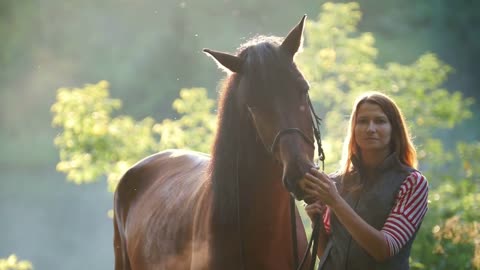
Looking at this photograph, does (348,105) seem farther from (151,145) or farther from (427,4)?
(427,4)

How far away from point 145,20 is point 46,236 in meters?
5.36

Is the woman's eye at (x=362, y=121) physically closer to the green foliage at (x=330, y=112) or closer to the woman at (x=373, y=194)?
the woman at (x=373, y=194)

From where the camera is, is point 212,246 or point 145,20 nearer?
point 212,246

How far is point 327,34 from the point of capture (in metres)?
7.71

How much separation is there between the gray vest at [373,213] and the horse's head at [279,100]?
29cm

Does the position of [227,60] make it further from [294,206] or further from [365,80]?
[365,80]

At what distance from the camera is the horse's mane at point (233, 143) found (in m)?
2.75

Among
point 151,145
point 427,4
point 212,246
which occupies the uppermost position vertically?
point 427,4

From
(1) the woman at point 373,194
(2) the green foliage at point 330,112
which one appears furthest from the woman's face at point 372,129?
(2) the green foliage at point 330,112

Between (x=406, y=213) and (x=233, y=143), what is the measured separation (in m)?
0.76

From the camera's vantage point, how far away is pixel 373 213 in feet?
8.59

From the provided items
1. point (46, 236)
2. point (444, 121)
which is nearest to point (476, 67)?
point (444, 121)

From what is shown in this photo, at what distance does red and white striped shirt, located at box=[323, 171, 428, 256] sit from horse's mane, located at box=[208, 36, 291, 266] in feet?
1.87

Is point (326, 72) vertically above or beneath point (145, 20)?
beneath
